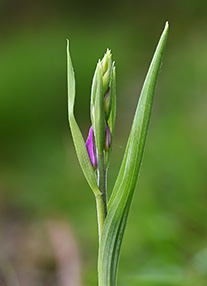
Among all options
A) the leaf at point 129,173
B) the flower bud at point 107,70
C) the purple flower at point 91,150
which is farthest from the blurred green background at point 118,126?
the flower bud at point 107,70

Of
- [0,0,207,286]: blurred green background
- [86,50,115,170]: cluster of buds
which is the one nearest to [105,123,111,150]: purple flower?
[86,50,115,170]: cluster of buds

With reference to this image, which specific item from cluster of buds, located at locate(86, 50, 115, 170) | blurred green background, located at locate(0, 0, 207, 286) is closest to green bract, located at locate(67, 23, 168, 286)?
cluster of buds, located at locate(86, 50, 115, 170)

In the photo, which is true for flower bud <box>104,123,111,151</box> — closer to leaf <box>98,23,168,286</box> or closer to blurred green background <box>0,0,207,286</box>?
leaf <box>98,23,168,286</box>

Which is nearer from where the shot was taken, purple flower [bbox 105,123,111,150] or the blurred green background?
purple flower [bbox 105,123,111,150]

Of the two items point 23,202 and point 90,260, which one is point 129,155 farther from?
point 23,202

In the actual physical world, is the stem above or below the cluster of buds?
below

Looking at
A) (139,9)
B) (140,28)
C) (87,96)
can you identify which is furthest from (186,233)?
(139,9)
